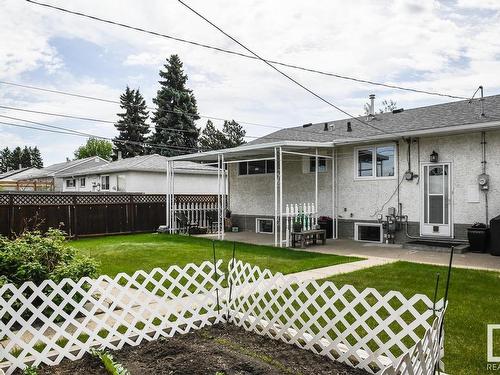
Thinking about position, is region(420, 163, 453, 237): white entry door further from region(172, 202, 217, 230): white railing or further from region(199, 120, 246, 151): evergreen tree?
region(199, 120, 246, 151): evergreen tree

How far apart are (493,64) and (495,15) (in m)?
4.36

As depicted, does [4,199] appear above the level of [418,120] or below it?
below

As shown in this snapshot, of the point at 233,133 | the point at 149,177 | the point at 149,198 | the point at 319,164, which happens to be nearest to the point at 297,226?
the point at 319,164

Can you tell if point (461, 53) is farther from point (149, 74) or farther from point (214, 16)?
point (149, 74)

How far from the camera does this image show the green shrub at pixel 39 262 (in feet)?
16.4

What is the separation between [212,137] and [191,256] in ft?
139

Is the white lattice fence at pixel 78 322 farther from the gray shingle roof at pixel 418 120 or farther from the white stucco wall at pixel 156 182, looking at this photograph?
the white stucco wall at pixel 156 182

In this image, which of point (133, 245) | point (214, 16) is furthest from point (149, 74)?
point (214, 16)

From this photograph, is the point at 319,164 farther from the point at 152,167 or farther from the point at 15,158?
the point at 15,158

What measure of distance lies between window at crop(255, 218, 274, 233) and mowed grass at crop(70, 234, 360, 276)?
13.0 feet

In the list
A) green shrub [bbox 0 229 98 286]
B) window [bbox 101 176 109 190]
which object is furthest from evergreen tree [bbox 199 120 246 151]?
green shrub [bbox 0 229 98 286]

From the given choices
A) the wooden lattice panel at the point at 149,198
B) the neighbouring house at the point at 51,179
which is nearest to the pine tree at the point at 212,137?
the neighbouring house at the point at 51,179

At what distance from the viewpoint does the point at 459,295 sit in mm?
6066

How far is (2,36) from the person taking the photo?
11.9 m
